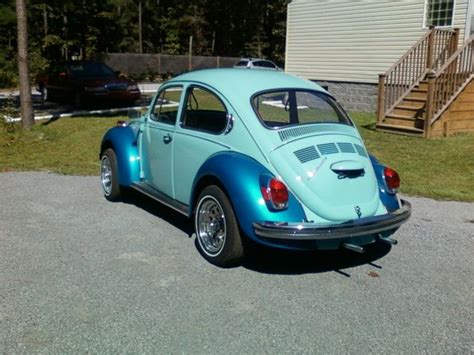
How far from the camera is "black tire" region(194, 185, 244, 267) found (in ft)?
14.6

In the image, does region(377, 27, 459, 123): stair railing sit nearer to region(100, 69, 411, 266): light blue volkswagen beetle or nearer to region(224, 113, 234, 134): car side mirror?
region(100, 69, 411, 266): light blue volkswagen beetle

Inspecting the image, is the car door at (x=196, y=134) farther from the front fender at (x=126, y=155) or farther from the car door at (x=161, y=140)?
the front fender at (x=126, y=155)

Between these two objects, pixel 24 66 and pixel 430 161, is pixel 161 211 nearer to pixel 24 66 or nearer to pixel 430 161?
pixel 430 161

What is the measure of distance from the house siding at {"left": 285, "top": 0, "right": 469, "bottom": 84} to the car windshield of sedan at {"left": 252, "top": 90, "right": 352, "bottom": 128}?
420 inches

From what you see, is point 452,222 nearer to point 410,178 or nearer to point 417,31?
point 410,178

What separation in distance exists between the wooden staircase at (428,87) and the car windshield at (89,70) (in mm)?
9335

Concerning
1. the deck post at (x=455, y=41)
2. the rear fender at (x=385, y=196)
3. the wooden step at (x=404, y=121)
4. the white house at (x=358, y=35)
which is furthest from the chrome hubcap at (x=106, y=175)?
the white house at (x=358, y=35)

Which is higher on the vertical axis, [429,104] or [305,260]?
[429,104]

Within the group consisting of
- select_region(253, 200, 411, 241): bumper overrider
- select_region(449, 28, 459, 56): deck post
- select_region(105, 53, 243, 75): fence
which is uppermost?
select_region(449, 28, 459, 56): deck post

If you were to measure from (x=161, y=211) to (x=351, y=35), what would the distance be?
13.4m

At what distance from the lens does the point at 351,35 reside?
17.8 m

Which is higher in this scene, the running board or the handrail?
the handrail

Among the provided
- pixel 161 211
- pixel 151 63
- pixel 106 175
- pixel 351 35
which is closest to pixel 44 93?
pixel 351 35

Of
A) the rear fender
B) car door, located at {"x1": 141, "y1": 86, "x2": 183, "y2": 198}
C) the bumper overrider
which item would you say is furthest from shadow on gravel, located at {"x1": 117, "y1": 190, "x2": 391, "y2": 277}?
car door, located at {"x1": 141, "y1": 86, "x2": 183, "y2": 198}
